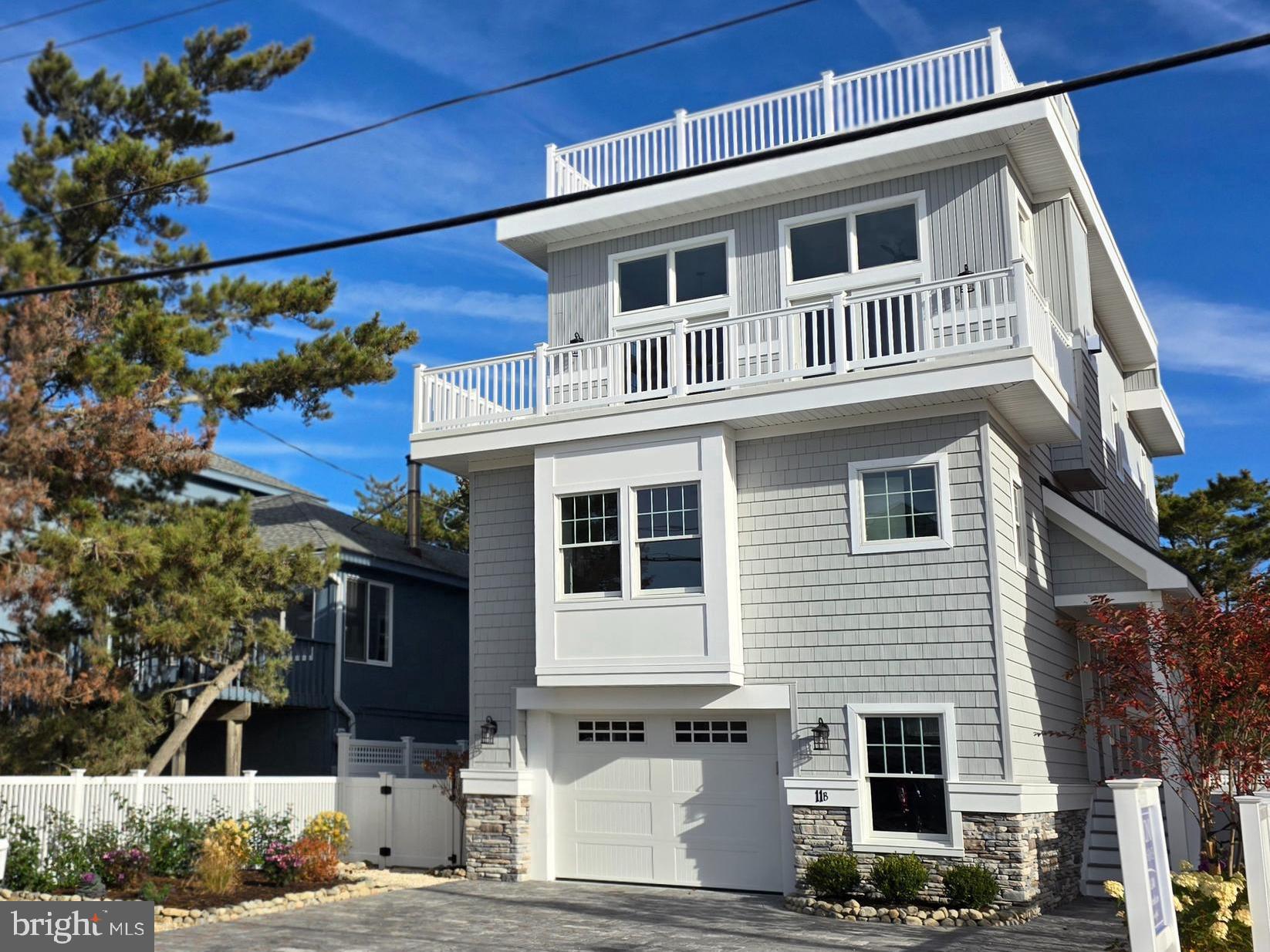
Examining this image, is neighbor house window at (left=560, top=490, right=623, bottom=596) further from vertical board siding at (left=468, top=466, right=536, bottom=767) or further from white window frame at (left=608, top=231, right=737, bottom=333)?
white window frame at (left=608, top=231, right=737, bottom=333)

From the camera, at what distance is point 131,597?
16.3 m

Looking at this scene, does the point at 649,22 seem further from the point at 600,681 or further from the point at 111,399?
the point at 111,399

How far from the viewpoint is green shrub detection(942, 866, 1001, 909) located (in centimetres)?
1215

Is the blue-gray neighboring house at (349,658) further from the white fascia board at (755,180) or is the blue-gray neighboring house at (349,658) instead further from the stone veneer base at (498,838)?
the white fascia board at (755,180)

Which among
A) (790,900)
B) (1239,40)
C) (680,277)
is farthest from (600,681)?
(1239,40)

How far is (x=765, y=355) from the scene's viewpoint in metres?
15.0

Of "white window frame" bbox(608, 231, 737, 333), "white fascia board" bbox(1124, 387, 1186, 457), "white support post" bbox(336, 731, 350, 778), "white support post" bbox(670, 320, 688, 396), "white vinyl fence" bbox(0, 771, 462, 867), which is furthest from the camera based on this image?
"white fascia board" bbox(1124, 387, 1186, 457)

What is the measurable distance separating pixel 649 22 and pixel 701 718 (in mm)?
7895

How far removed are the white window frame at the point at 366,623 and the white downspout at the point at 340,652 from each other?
13mm

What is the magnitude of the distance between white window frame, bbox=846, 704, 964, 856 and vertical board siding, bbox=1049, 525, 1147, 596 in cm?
326

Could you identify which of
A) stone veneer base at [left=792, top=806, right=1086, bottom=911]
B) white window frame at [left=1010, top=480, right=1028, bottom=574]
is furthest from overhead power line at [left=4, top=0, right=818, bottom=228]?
stone veneer base at [left=792, top=806, right=1086, bottom=911]

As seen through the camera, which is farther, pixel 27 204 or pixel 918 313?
pixel 27 204

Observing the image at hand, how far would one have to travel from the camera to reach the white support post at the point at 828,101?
15289 mm

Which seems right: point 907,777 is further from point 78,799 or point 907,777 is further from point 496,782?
point 78,799
